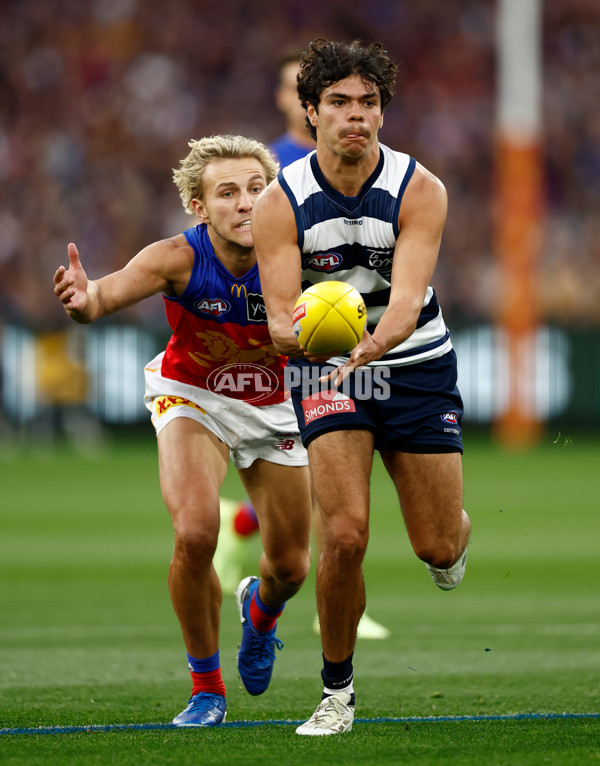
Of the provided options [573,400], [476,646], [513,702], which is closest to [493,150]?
[573,400]

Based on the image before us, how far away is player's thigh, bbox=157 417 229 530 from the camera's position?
588 cm

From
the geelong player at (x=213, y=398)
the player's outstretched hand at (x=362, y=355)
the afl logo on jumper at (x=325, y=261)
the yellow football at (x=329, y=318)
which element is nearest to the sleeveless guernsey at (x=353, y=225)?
the afl logo on jumper at (x=325, y=261)

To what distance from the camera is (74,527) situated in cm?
1359

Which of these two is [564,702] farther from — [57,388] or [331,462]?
[57,388]

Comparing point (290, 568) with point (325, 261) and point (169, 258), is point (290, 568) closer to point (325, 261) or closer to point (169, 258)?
point (169, 258)

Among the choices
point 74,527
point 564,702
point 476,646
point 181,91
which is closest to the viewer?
point 564,702

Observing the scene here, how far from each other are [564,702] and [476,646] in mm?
1807

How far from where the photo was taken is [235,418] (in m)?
6.39

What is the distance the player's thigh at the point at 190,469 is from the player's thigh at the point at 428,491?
32.0 inches

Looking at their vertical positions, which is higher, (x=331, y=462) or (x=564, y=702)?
(x=331, y=462)

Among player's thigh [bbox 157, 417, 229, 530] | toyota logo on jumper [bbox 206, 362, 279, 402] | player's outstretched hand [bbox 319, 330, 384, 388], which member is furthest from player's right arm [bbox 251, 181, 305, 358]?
toyota logo on jumper [bbox 206, 362, 279, 402]

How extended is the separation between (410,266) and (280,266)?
517mm

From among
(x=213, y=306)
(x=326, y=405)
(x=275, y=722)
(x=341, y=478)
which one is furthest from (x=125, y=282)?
(x=275, y=722)

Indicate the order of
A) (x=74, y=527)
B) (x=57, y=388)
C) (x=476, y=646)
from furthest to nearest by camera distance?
1. (x=57, y=388)
2. (x=74, y=527)
3. (x=476, y=646)
